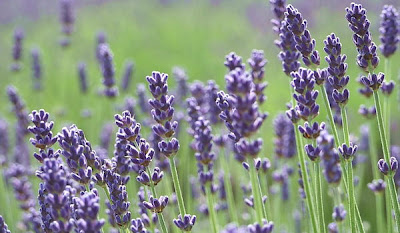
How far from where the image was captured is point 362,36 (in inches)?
85.8

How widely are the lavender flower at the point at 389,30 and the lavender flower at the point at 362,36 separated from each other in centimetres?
59

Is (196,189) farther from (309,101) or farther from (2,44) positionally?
(2,44)

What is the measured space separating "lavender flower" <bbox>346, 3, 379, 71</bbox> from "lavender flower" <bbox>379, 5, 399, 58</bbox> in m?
0.59

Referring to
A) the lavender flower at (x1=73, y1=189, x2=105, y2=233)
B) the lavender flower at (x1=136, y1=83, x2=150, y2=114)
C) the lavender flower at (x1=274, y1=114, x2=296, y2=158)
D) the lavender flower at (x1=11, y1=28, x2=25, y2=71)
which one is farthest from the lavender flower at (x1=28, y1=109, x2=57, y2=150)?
the lavender flower at (x1=11, y1=28, x2=25, y2=71)

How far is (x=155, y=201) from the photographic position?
2.13 m

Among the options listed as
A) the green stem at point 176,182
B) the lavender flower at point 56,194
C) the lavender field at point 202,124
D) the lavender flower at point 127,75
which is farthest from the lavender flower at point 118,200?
the lavender flower at point 127,75

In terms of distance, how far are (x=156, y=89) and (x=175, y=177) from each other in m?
0.35

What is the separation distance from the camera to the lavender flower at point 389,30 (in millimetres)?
2730

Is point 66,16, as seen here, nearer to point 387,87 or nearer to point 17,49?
point 17,49

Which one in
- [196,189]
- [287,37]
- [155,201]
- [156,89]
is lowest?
[155,201]

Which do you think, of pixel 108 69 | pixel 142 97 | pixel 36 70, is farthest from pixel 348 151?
pixel 36 70

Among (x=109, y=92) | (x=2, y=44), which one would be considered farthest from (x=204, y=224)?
(x=2, y=44)

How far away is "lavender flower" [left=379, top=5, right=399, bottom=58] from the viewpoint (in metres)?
2.73

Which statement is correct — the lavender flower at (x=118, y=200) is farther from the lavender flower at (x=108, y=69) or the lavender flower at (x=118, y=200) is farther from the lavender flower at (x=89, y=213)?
the lavender flower at (x=108, y=69)
